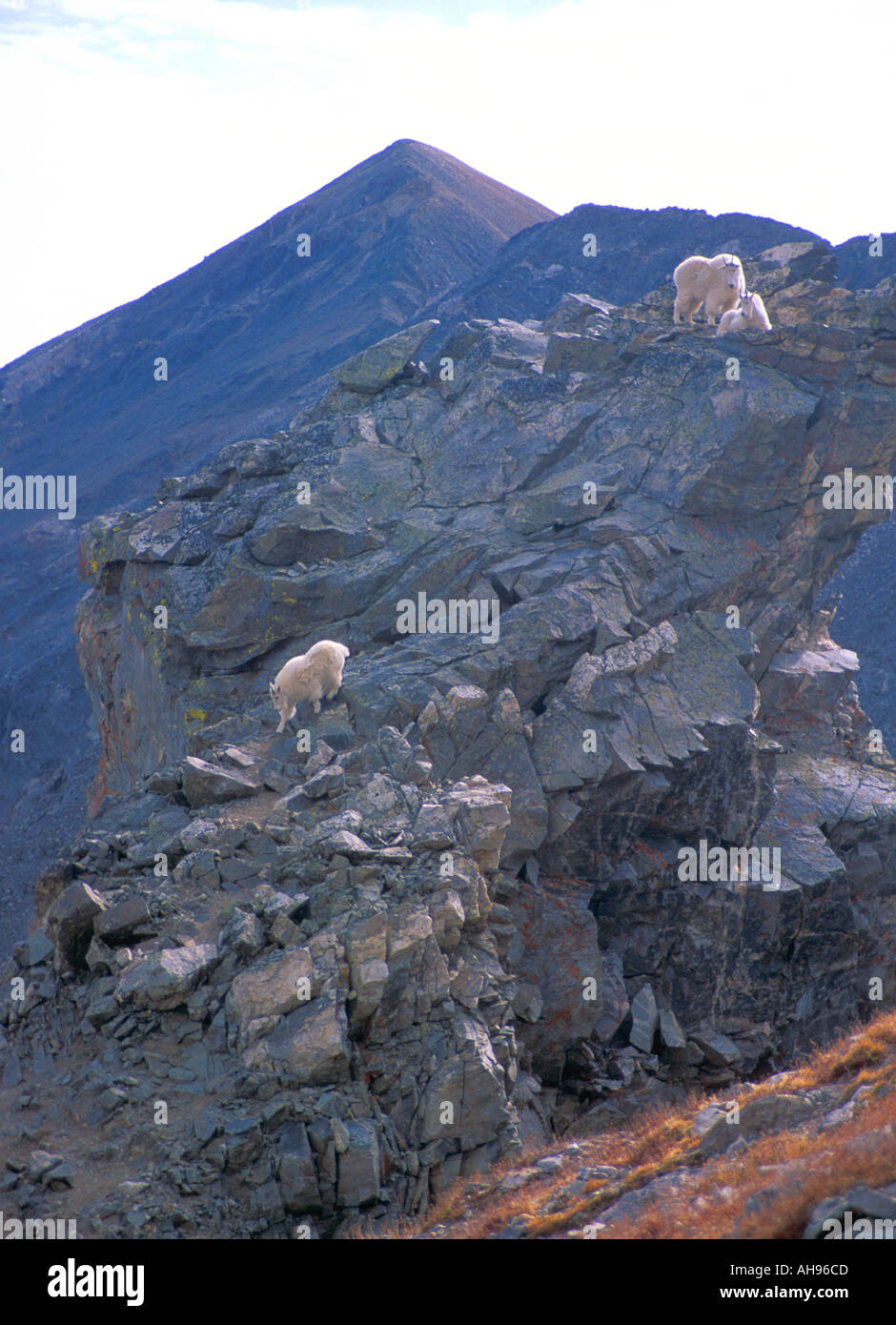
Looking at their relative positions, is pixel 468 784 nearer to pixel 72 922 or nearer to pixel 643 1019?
pixel 643 1019

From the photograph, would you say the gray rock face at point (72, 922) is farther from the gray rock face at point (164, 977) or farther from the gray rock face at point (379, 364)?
the gray rock face at point (379, 364)

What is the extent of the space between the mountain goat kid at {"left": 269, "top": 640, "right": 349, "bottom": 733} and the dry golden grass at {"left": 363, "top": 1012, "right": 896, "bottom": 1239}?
9.57 m

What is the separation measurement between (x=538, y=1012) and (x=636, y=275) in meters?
77.1

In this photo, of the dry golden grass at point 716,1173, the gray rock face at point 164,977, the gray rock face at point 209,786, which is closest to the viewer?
the dry golden grass at point 716,1173

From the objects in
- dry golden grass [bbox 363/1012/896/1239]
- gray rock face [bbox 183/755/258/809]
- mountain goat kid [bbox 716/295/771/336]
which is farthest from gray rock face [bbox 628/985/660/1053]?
mountain goat kid [bbox 716/295/771/336]

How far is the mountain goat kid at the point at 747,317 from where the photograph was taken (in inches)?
1098

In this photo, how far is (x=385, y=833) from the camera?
52.6ft

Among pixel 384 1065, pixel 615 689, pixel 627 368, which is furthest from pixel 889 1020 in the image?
pixel 627 368

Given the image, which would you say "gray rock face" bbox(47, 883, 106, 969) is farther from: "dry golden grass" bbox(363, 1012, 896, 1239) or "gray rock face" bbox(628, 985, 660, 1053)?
"gray rock face" bbox(628, 985, 660, 1053)

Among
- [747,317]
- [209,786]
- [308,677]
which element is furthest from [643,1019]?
[747,317]

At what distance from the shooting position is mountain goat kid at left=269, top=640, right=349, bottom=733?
1973 cm

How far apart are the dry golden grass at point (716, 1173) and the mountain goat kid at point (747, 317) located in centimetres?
2029

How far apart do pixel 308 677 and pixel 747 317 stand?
57.0ft

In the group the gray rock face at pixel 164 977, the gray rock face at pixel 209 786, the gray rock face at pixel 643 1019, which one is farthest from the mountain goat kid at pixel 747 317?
the gray rock face at pixel 164 977
